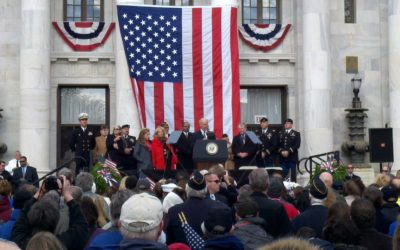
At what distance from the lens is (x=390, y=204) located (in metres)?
10.4

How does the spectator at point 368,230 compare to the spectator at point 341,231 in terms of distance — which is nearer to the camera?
the spectator at point 341,231

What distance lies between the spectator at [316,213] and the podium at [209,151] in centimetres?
1031

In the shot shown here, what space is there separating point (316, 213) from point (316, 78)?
1735cm

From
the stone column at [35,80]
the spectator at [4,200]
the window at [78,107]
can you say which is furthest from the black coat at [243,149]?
the spectator at [4,200]

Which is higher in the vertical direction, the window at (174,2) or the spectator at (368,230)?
the window at (174,2)

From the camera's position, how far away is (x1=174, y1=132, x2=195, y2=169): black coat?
2117cm

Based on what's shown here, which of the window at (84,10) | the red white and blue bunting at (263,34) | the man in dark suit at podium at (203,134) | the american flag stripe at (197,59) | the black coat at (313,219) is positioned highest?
the window at (84,10)

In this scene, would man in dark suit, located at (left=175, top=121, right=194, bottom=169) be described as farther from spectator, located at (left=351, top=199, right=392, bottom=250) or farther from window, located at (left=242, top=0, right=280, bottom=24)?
spectator, located at (left=351, top=199, right=392, bottom=250)

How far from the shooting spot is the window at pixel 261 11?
91.2 feet

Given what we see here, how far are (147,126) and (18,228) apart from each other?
17252mm

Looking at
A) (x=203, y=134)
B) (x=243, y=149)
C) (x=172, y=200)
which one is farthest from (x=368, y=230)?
(x=243, y=149)

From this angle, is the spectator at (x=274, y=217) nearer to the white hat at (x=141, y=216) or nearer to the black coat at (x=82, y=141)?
the white hat at (x=141, y=216)

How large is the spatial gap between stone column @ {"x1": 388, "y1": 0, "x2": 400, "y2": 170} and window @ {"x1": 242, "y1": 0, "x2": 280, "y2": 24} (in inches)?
138

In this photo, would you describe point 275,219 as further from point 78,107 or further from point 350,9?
point 350,9
